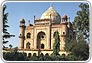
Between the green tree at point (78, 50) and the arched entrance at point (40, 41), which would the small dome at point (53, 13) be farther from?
the green tree at point (78, 50)

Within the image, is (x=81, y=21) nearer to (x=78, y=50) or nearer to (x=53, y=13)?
(x=78, y=50)

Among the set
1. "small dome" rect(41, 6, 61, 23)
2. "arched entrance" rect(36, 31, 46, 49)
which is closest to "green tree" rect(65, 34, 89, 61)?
"small dome" rect(41, 6, 61, 23)

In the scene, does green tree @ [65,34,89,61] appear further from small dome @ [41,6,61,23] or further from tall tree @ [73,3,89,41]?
small dome @ [41,6,61,23]

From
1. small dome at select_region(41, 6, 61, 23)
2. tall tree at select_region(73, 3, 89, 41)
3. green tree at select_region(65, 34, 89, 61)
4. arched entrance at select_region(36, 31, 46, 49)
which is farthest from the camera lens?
arched entrance at select_region(36, 31, 46, 49)

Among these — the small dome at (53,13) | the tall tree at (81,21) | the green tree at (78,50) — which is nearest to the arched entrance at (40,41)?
the small dome at (53,13)

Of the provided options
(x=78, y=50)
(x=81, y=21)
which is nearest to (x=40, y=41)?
(x=81, y=21)

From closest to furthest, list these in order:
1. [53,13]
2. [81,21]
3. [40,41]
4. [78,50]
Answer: [78,50] < [81,21] < [40,41] < [53,13]

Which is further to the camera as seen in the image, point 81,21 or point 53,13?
point 53,13

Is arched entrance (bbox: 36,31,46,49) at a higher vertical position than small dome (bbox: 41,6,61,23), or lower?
lower

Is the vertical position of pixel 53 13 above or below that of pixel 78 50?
above

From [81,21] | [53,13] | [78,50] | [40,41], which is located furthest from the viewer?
[53,13]

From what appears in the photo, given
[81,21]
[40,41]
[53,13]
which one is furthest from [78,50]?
[53,13]

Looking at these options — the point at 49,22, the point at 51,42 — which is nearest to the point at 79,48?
the point at 51,42

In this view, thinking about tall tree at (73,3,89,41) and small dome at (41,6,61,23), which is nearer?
tall tree at (73,3,89,41)
